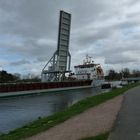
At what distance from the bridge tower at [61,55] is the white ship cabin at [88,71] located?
6.75m

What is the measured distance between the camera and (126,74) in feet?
636

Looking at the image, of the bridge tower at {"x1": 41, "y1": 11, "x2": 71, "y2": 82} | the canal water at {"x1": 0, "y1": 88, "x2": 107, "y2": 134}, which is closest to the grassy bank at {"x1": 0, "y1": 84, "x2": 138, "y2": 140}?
the canal water at {"x1": 0, "y1": 88, "x2": 107, "y2": 134}

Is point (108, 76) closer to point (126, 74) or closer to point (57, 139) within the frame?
point (126, 74)

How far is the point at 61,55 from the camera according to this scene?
3396 inches

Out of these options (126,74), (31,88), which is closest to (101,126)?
(31,88)

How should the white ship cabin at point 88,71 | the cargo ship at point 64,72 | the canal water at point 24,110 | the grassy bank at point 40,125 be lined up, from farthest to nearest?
the white ship cabin at point 88,71
the cargo ship at point 64,72
the canal water at point 24,110
the grassy bank at point 40,125

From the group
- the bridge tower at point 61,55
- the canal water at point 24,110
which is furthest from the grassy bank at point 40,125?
the bridge tower at point 61,55

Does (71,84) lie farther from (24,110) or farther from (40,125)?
(40,125)

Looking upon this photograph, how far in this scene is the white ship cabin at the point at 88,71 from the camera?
94.8 metres

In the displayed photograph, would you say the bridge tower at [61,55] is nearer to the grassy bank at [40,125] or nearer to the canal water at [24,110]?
the canal water at [24,110]

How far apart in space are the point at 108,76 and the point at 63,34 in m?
101

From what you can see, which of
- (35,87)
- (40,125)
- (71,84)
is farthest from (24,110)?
(71,84)

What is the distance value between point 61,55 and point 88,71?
12552 millimetres

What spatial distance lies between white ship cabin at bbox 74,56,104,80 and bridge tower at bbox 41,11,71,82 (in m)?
6.75
